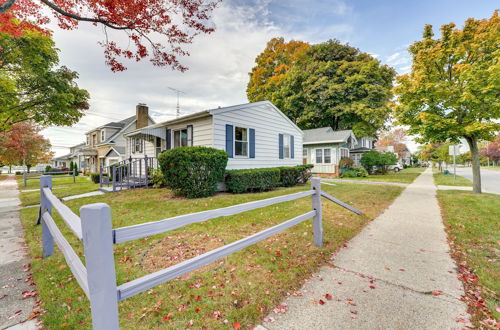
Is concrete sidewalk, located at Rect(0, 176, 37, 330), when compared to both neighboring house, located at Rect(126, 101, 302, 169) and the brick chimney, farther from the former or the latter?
the brick chimney

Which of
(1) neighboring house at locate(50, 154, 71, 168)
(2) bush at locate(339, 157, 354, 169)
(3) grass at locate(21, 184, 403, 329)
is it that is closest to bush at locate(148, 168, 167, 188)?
(3) grass at locate(21, 184, 403, 329)

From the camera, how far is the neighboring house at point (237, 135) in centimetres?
887

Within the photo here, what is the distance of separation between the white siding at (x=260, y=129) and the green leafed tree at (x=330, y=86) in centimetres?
1194

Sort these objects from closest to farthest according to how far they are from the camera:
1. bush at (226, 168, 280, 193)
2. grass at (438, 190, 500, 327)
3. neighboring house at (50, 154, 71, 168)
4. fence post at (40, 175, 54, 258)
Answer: grass at (438, 190, 500, 327)
fence post at (40, 175, 54, 258)
bush at (226, 168, 280, 193)
neighboring house at (50, 154, 71, 168)

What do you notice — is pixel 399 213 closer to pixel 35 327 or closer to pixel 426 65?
pixel 426 65

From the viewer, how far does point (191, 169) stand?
23.3 ft

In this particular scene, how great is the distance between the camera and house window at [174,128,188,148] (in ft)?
33.4

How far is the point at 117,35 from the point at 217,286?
8520 millimetres

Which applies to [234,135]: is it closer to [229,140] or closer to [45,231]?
[229,140]

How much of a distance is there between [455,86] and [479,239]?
7.06m

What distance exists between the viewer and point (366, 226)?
479 cm

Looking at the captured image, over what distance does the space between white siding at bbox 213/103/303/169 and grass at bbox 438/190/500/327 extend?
723 centimetres

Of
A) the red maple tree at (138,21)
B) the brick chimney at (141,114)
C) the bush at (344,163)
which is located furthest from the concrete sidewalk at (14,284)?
the bush at (344,163)

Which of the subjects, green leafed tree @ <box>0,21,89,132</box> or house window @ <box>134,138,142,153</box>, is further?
house window @ <box>134,138,142,153</box>
